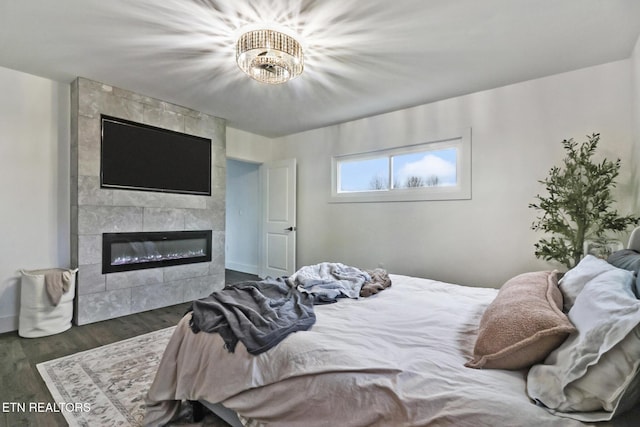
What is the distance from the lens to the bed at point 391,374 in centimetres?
92

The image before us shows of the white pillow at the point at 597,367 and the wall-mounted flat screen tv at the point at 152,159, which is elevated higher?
the wall-mounted flat screen tv at the point at 152,159

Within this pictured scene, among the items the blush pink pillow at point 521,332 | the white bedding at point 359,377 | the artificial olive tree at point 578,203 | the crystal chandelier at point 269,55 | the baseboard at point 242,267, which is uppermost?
the crystal chandelier at point 269,55

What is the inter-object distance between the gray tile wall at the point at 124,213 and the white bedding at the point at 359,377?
2260 millimetres

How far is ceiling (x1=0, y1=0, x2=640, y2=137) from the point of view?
2043 millimetres

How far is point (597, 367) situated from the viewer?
0.88 meters

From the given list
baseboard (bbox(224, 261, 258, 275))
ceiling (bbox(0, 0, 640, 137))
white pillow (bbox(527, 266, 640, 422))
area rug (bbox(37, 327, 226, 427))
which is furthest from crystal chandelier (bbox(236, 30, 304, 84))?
baseboard (bbox(224, 261, 258, 275))

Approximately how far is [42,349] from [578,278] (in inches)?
154

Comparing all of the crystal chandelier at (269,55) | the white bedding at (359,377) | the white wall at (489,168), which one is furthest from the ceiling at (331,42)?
the white bedding at (359,377)

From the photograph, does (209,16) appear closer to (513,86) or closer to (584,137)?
(513,86)

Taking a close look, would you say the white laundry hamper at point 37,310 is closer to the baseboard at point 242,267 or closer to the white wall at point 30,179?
the white wall at point 30,179

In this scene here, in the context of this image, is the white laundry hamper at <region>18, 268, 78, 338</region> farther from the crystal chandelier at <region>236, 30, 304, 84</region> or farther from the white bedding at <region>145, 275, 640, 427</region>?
the crystal chandelier at <region>236, 30, 304, 84</region>

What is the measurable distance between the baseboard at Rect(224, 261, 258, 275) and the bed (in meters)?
4.35

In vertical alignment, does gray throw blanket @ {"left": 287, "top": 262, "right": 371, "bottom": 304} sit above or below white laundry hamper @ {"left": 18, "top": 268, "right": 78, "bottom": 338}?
above

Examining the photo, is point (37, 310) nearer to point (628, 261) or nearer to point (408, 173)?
point (408, 173)
